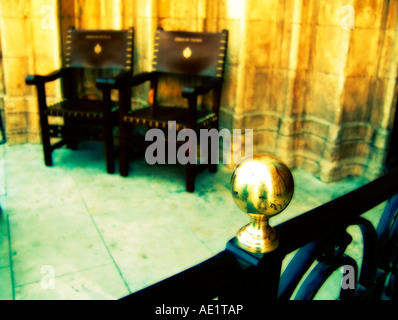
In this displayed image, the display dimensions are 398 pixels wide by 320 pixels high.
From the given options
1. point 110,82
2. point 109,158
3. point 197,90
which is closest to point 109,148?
point 109,158

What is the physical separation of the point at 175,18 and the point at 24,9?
1268 millimetres

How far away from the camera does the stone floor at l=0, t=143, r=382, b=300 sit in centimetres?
194

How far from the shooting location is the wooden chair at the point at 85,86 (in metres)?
3.02

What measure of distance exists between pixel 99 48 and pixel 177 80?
693 mm

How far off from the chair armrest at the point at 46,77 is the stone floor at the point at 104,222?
649 millimetres

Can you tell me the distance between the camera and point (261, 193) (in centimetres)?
71

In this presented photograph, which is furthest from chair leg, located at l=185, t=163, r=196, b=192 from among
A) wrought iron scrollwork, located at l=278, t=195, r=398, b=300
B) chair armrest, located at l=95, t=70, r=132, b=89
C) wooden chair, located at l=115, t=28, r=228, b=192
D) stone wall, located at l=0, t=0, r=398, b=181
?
wrought iron scrollwork, located at l=278, t=195, r=398, b=300

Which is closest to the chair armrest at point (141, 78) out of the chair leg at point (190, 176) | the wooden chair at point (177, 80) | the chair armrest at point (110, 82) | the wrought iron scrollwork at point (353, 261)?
the wooden chair at point (177, 80)

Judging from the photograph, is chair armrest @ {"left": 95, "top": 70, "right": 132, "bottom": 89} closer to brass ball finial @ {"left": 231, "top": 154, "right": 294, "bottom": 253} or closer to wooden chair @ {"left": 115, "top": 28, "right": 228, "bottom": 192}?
wooden chair @ {"left": 115, "top": 28, "right": 228, "bottom": 192}

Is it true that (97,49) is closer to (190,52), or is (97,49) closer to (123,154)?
(190,52)

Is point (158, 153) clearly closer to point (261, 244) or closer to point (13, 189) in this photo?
point (13, 189)

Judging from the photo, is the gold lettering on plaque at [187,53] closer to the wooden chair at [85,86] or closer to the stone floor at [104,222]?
the wooden chair at [85,86]

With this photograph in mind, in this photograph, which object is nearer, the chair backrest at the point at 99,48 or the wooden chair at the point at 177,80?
the wooden chair at the point at 177,80

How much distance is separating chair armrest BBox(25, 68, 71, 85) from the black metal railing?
8.44ft
